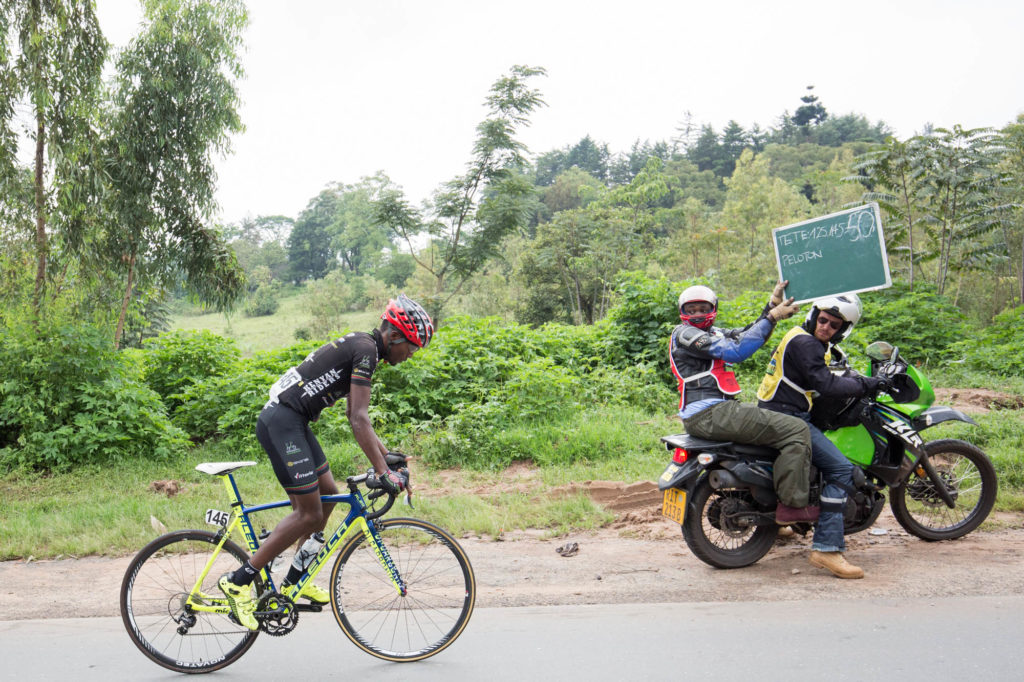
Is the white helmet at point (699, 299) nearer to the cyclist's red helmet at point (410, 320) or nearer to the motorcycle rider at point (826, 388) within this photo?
the motorcycle rider at point (826, 388)

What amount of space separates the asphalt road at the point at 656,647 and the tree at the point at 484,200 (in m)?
18.8

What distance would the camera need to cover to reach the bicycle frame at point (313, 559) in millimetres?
4012

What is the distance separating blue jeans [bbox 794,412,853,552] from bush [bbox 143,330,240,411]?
29.0 feet

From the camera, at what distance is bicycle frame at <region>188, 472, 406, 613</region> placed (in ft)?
13.2

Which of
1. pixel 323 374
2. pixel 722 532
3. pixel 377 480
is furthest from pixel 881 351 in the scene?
pixel 323 374

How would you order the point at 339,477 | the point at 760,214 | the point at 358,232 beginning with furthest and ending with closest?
the point at 358,232 < the point at 760,214 < the point at 339,477

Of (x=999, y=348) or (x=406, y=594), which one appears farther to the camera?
(x=999, y=348)

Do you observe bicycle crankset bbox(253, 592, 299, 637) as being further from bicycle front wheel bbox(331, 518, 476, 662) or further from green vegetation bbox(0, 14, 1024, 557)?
green vegetation bbox(0, 14, 1024, 557)

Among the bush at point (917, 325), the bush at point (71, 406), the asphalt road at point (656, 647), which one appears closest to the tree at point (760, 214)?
the bush at point (917, 325)

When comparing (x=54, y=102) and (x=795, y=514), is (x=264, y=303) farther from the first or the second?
(x=795, y=514)

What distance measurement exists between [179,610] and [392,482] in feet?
4.84

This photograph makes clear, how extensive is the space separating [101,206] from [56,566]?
738cm

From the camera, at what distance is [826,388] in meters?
4.94

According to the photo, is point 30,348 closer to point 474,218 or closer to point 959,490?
point 959,490
